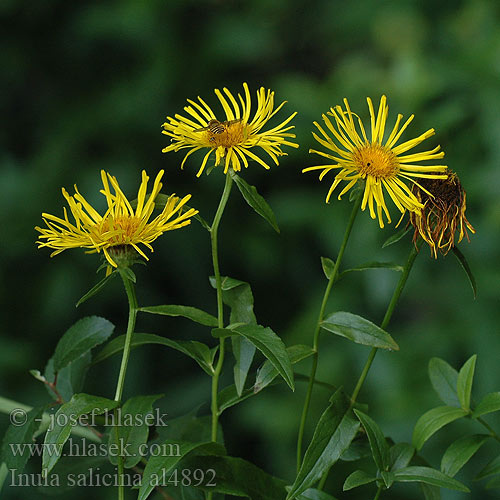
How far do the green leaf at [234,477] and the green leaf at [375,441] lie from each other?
0.21 feet

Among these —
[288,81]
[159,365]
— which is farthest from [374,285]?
[159,365]

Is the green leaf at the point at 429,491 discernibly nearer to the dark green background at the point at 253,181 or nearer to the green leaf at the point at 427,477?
the green leaf at the point at 427,477

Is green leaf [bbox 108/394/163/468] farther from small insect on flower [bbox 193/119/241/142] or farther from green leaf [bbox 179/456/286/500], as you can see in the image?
small insect on flower [bbox 193/119/241/142]

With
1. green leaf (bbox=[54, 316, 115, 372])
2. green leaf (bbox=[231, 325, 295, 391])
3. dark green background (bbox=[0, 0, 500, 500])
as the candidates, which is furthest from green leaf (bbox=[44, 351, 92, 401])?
dark green background (bbox=[0, 0, 500, 500])

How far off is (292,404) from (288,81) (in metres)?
0.52

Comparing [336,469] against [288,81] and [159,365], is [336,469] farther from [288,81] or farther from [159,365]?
[288,81]

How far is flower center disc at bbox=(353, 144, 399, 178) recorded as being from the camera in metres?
0.39

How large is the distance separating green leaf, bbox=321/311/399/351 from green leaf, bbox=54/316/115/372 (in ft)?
0.41

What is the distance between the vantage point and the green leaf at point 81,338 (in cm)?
43

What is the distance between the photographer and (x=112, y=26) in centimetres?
133

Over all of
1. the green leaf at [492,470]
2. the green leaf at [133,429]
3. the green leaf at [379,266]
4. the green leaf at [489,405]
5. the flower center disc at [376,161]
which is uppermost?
the flower center disc at [376,161]

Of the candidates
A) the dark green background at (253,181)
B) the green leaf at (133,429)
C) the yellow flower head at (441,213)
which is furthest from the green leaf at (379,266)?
the dark green background at (253,181)

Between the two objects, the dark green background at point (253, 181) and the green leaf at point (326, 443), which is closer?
the green leaf at point (326, 443)

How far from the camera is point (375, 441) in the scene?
0.38 meters
